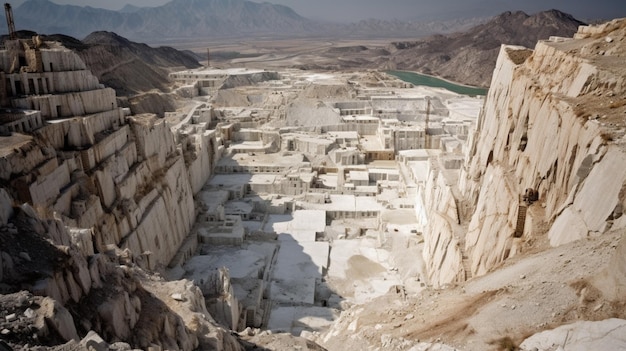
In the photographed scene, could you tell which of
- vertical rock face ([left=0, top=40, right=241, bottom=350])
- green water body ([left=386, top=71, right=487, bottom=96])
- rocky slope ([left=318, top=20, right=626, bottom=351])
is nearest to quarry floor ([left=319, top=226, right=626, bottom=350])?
rocky slope ([left=318, top=20, right=626, bottom=351])

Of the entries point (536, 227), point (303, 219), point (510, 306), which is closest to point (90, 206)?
point (303, 219)

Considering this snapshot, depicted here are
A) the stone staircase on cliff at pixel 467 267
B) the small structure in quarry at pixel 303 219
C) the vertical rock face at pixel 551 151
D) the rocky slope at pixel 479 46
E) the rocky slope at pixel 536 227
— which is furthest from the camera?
the rocky slope at pixel 479 46

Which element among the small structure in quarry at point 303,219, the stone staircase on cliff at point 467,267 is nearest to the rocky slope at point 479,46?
the small structure in quarry at point 303,219

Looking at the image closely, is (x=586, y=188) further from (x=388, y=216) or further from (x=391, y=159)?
(x=391, y=159)

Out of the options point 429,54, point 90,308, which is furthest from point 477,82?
point 90,308

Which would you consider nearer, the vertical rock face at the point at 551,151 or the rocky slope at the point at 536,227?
the rocky slope at the point at 536,227

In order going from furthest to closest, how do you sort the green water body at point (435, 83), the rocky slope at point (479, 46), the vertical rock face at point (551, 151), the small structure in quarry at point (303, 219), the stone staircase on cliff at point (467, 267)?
the rocky slope at point (479, 46), the green water body at point (435, 83), the stone staircase on cliff at point (467, 267), the vertical rock face at point (551, 151), the small structure in quarry at point (303, 219)

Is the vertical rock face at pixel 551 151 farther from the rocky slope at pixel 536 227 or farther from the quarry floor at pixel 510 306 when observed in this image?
the quarry floor at pixel 510 306
